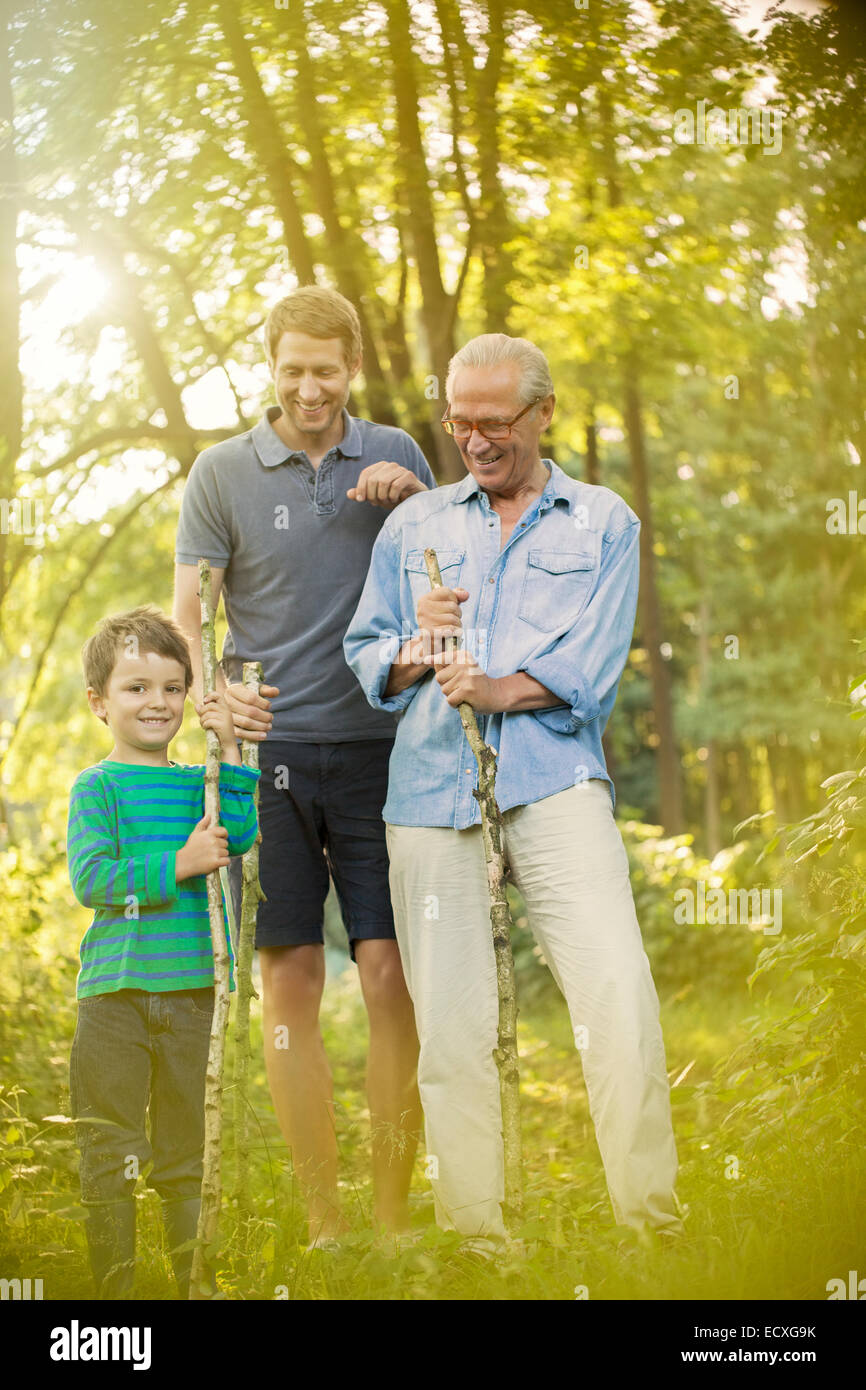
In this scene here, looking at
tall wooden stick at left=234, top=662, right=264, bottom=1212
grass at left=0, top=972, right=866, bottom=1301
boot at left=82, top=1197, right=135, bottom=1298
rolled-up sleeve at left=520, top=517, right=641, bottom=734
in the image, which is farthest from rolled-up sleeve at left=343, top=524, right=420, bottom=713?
boot at left=82, top=1197, right=135, bottom=1298

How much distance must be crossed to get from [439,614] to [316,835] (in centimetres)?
92

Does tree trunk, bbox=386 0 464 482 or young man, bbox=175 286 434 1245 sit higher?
tree trunk, bbox=386 0 464 482

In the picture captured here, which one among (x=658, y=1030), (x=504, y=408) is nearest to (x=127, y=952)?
(x=658, y=1030)

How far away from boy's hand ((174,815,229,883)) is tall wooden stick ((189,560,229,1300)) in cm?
3

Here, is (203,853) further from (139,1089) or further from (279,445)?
(279,445)

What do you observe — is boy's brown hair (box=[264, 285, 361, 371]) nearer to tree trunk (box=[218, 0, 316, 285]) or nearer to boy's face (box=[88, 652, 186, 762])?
boy's face (box=[88, 652, 186, 762])

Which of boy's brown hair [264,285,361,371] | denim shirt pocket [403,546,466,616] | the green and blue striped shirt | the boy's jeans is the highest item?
boy's brown hair [264,285,361,371]

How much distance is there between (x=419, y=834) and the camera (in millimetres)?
3396

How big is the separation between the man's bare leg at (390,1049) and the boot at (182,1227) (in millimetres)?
675

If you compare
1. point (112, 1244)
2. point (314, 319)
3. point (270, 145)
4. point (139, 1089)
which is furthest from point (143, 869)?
point (270, 145)

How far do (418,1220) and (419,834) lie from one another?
60.2 inches

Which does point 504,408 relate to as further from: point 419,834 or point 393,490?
point 419,834

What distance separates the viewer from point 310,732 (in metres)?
3.70

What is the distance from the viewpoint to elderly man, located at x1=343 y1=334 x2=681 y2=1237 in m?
3.15
